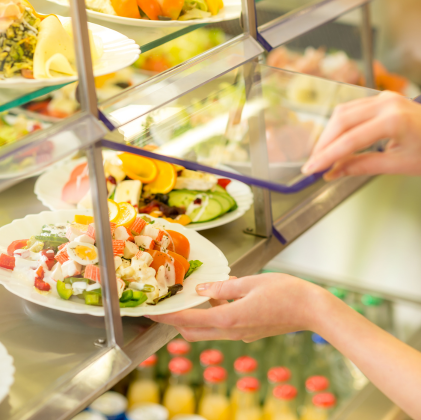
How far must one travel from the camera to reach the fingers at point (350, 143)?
0.65m

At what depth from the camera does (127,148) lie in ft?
2.34

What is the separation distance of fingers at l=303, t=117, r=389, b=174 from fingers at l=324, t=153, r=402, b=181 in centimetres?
2

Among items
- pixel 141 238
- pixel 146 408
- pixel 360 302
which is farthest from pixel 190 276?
pixel 360 302

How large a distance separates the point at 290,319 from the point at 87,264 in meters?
0.35

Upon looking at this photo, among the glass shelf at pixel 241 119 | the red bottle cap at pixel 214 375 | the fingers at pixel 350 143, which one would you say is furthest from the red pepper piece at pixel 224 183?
the red bottle cap at pixel 214 375

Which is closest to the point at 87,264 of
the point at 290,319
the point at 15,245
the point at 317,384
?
the point at 15,245

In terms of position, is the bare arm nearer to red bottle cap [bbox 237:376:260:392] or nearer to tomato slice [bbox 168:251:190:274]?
tomato slice [bbox 168:251:190:274]

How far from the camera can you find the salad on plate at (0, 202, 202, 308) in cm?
82

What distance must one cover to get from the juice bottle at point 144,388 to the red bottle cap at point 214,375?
18 cm

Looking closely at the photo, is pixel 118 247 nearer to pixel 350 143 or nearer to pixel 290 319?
pixel 290 319

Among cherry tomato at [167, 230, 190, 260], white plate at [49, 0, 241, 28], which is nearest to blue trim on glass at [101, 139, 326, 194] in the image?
cherry tomato at [167, 230, 190, 260]

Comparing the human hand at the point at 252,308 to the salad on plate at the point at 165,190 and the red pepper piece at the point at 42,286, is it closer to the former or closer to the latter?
the red pepper piece at the point at 42,286

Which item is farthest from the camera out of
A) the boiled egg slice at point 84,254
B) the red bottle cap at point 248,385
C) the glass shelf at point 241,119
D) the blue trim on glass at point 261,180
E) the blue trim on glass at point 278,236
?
the red bottle cap at point 248,385

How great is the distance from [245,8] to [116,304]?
686mm
